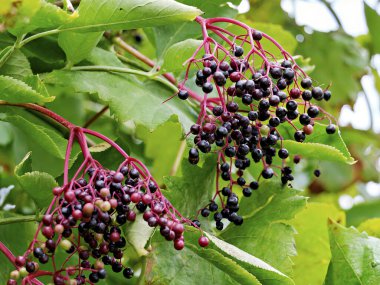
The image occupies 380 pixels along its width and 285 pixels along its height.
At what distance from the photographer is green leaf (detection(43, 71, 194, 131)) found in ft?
5.14

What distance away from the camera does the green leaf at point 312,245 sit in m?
1.87

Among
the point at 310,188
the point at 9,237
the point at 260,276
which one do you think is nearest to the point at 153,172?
the point at 9,237

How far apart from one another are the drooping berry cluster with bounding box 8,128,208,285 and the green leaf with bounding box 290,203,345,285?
60 cm

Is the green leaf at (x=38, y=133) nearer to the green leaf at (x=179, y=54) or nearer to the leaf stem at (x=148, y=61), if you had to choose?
the green leaf at (x=179, y=54)

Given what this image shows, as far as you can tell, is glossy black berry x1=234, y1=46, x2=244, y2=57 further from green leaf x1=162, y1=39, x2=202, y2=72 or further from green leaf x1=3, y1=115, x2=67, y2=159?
green leaf x1=3, y1=115, x2=67, y2=159

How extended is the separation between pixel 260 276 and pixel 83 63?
25.5 inches

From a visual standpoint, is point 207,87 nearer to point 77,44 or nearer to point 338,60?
point 77,44

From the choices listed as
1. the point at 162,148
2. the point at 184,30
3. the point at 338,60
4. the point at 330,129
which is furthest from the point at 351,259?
the point at 338,60

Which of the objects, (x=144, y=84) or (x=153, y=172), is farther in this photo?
(x=153, y=172)

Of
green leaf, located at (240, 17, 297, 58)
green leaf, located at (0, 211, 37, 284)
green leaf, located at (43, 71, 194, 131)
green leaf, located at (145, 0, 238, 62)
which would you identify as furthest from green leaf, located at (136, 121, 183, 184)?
green leaf, located at (0, 211, 37, 284)

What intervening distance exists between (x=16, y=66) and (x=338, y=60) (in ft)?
7.09

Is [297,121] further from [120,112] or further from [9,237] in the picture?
[9,237]

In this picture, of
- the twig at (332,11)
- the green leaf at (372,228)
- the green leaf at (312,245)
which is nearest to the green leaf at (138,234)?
the green leaf at (312,245)

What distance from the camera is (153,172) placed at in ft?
7.70
